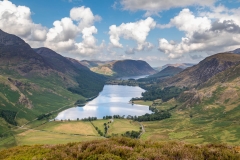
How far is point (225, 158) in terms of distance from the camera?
27234 mm

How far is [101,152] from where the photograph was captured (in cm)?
2992

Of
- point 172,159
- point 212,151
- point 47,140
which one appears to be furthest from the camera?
point 47,140

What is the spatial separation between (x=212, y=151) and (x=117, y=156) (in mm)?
12004

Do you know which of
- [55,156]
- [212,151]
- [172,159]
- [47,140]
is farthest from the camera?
[47,140]

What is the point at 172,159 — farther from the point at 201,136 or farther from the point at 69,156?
the point at 201,136

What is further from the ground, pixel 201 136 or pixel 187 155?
pixel 187 155

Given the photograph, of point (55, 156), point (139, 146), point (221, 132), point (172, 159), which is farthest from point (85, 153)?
point (221, 132)

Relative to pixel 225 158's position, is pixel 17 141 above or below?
below

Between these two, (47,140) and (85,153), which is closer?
(85,153)

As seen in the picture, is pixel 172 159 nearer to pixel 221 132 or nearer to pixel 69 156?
pixel 69 156

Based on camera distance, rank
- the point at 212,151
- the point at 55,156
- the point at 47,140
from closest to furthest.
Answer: the point at 212,151 → the point at 55,156 → the point at 47,140

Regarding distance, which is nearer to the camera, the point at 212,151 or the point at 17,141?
the point at 212,151

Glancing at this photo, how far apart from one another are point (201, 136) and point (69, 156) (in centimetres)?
18138

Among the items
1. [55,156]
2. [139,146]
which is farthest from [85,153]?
[139,146]
